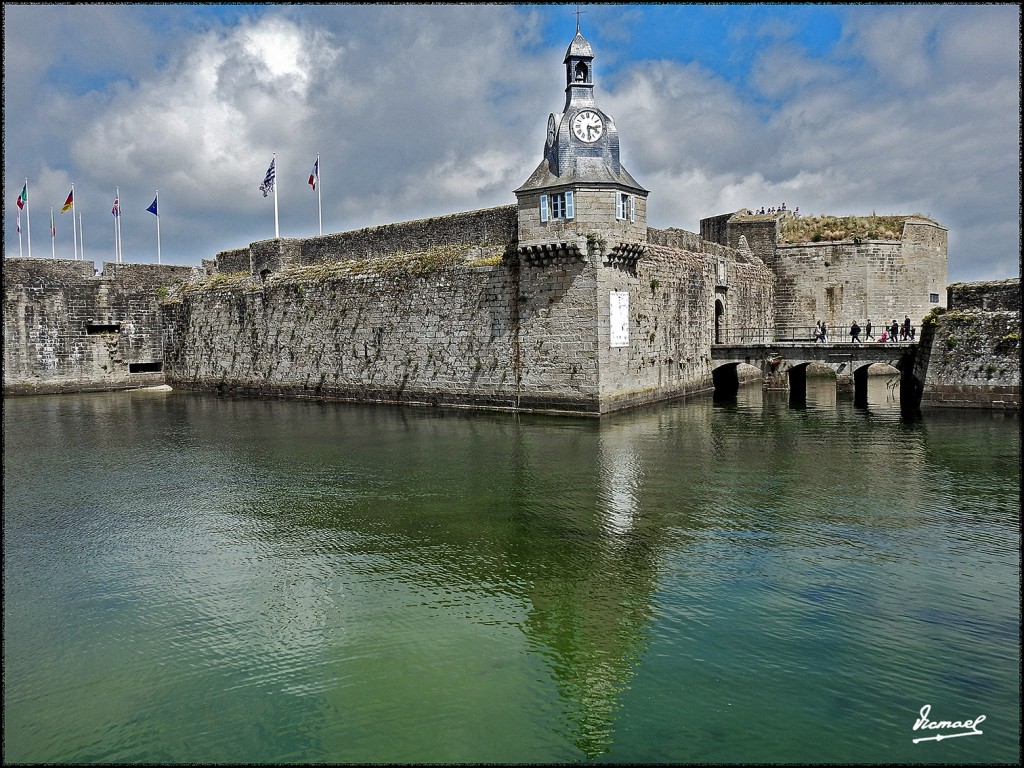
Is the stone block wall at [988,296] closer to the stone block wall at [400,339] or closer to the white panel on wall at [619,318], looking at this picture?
the white panel on wall at [619,318]

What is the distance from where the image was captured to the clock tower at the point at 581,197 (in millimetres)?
20016

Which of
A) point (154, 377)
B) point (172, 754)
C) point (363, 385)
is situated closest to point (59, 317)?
point (154, 377)

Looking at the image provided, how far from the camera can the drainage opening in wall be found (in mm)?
34062

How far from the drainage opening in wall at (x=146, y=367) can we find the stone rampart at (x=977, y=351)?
1233 inches

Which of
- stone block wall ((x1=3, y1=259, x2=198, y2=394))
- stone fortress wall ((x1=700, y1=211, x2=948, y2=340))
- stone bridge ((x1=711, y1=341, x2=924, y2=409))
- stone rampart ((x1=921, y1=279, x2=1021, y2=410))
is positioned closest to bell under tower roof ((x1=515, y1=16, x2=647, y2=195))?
stone bridge ((x1=711, y1=341, x2=924, y2=409))

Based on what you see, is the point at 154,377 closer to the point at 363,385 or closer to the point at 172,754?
the point at 363,385

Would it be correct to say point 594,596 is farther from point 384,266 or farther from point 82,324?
point 82,324

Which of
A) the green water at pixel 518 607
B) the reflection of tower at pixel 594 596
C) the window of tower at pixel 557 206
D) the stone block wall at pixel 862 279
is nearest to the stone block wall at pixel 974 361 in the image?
the green water at pixel 518 607

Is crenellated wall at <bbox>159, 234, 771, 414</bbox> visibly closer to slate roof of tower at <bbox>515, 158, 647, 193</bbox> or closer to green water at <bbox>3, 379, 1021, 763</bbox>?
slate roof of tower at <bbox>515, 158, 647, 193</bbox>

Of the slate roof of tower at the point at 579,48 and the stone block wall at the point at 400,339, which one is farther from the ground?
the slate roof of tower at the point at 579,48

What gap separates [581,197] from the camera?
1997 centimetres

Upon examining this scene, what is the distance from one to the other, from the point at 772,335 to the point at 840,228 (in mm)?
6498

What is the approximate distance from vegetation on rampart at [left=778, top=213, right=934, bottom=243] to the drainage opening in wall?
2965 centimetres

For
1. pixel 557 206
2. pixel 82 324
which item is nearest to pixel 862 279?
pixel 557 206
